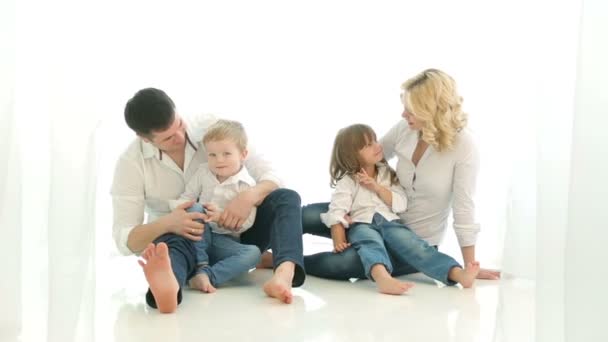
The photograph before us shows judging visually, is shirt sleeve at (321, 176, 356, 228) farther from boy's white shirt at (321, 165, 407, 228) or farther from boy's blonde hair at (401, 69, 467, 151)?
boy's blonde hair at (401, 69, 467, 151)

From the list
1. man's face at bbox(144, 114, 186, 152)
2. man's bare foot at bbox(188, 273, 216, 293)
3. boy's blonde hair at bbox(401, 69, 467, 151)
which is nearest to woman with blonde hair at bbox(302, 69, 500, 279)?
boy's blonde hair at bbox(401, 69, 467, 151)

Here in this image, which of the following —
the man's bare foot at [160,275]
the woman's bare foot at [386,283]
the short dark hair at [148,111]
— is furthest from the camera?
the woman's bare foot at [386,283]

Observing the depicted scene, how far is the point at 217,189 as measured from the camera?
6.67 feet

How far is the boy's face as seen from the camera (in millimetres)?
1987

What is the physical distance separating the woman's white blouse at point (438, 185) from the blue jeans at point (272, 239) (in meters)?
0.35

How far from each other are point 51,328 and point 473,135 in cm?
121

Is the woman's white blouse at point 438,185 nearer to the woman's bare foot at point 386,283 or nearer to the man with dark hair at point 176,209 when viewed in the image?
the woman's bare foot at point 386,283

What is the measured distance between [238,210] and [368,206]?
14.8 inches

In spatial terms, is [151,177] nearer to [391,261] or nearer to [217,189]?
[217,189]

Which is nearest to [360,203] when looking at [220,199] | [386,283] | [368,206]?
[368,206]

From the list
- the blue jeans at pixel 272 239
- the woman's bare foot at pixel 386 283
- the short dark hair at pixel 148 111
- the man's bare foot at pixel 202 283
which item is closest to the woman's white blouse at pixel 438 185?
the woman's bare foot at pixel 386 283

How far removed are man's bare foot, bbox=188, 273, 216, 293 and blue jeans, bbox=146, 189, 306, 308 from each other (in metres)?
0.02

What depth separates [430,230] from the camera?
2.14m

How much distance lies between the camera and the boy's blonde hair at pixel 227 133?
6.55 ft
